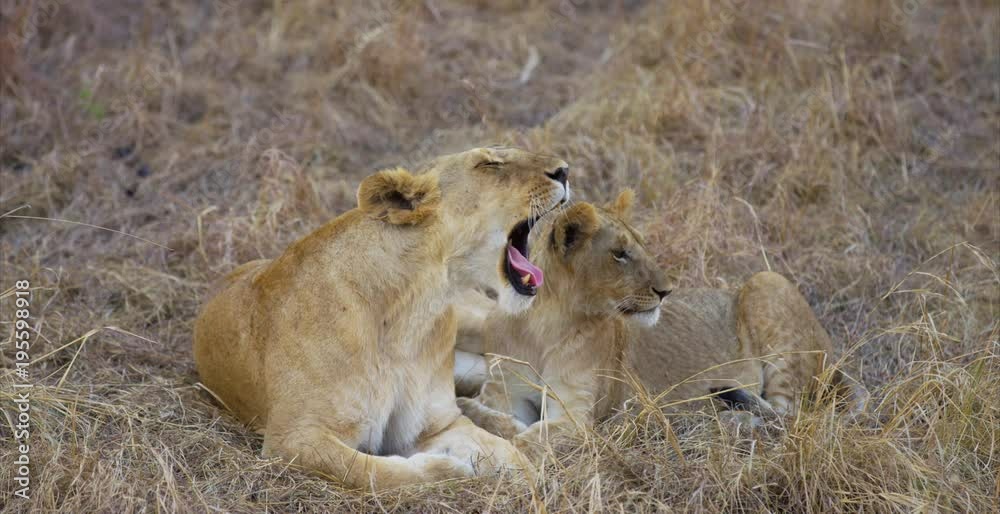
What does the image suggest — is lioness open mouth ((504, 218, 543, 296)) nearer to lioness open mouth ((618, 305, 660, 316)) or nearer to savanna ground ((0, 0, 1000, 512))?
savanna ground ((0, 0, 1000, 512))

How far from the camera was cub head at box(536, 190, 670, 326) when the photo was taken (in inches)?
178

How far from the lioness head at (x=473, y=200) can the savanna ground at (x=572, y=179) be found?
2.30ft

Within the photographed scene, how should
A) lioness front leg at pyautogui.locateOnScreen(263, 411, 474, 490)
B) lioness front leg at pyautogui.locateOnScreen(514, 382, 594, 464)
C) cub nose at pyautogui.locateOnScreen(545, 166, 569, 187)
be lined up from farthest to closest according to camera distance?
lioness front leg at pyautogui.locateOnScreen(514, 382, 594, 464)
cub nose at pyautogui.locateOnScreen(545, 166, 569, 187)
lioness front leg at pyautogui.locateOnScreen(263, 411, 474, 490)

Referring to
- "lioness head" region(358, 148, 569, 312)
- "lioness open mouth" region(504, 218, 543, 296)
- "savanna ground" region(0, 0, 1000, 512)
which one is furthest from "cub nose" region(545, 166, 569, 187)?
"savanna ground" region(0, 0, 1000, 512)

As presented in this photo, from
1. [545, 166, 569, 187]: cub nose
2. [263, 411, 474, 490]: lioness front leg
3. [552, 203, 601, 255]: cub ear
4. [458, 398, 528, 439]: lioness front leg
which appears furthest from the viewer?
[552, 203, 601, 255]: cub ear

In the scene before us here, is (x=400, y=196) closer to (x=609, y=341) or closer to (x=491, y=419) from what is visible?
(x=491, y=419)

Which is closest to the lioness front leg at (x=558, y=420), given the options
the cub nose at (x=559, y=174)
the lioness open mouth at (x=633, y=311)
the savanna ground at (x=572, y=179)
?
the savanna ground at (x=572, y=179)

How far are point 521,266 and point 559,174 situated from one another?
1.06ft

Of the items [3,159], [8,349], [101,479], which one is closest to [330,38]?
[3,159]

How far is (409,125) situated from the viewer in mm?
7605

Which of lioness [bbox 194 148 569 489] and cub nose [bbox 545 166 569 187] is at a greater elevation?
cub nose [bbox 545 166 569 187]

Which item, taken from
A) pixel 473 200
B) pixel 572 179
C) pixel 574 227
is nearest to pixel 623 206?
pixel 574 227

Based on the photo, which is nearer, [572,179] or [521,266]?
[521,266]

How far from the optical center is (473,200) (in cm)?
376
